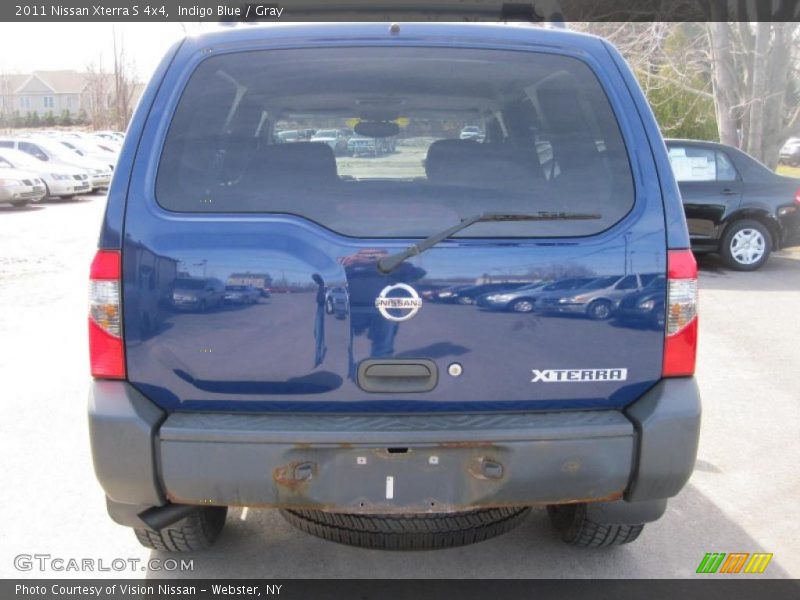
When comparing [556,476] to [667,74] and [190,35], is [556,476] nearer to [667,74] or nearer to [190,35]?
[190,35]

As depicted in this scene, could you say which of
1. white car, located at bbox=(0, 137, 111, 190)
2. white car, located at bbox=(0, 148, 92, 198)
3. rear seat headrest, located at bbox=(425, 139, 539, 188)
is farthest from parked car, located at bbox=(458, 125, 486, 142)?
white car, located at bbox=(0, 137, 111, 190)

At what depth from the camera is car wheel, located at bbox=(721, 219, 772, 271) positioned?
10.6m

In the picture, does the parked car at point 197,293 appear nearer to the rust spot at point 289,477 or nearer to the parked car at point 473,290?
the rust spot at point 289,477

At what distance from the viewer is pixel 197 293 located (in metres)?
2.51

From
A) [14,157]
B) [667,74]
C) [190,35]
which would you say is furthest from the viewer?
[14,157]

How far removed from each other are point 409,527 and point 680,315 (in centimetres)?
131

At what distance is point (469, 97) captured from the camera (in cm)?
290

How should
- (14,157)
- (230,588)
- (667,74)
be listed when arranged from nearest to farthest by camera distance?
(230,588) < (667,74) < (14,157)

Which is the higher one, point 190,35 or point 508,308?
point 190,35

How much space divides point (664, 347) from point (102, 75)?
59.1 m

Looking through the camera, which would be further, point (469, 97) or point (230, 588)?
point (230, 588)

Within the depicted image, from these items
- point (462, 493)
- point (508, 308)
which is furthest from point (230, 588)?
point (508, 308)

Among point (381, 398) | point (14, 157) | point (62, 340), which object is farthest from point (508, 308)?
point (14, 157)

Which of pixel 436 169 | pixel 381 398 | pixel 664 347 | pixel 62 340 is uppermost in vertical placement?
pixel 436 169
